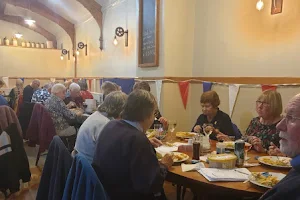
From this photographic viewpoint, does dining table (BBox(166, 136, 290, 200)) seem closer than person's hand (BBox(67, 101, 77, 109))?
Yes

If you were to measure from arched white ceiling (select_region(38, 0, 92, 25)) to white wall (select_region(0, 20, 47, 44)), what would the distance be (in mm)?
2260

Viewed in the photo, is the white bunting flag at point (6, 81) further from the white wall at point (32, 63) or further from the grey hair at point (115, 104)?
the grey hair at point (115, 104)

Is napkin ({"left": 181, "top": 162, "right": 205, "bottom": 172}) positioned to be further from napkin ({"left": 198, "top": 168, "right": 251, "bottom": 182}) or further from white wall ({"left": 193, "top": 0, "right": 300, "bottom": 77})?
white wall ({"left": 193, "top": 0, "right": 300, "bottom": 77})

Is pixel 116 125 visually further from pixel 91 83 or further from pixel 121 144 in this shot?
pixel 91 83

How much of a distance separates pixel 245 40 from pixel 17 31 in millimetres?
8711

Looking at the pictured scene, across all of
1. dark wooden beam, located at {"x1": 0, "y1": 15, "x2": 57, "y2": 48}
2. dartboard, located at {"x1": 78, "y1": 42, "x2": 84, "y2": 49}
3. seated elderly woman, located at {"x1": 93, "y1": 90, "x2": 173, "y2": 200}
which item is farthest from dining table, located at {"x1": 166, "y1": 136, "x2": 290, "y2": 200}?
dark wooden beam, located at {"x1": 0, "y1": 15, "x2": 57, "y2": 48}

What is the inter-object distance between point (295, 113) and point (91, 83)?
6209 mm

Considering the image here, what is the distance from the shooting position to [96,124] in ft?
6.61

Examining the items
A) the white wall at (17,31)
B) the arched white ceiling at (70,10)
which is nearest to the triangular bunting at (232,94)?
the arched white ceiling at (70,10)

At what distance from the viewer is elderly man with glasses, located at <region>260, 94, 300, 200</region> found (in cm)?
93

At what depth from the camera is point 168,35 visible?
3.91m

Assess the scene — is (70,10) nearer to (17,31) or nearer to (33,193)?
(17,31)

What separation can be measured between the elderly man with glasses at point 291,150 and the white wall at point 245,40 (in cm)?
199

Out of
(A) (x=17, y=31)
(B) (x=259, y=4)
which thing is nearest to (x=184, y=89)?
(B) (x=259, y=4)
